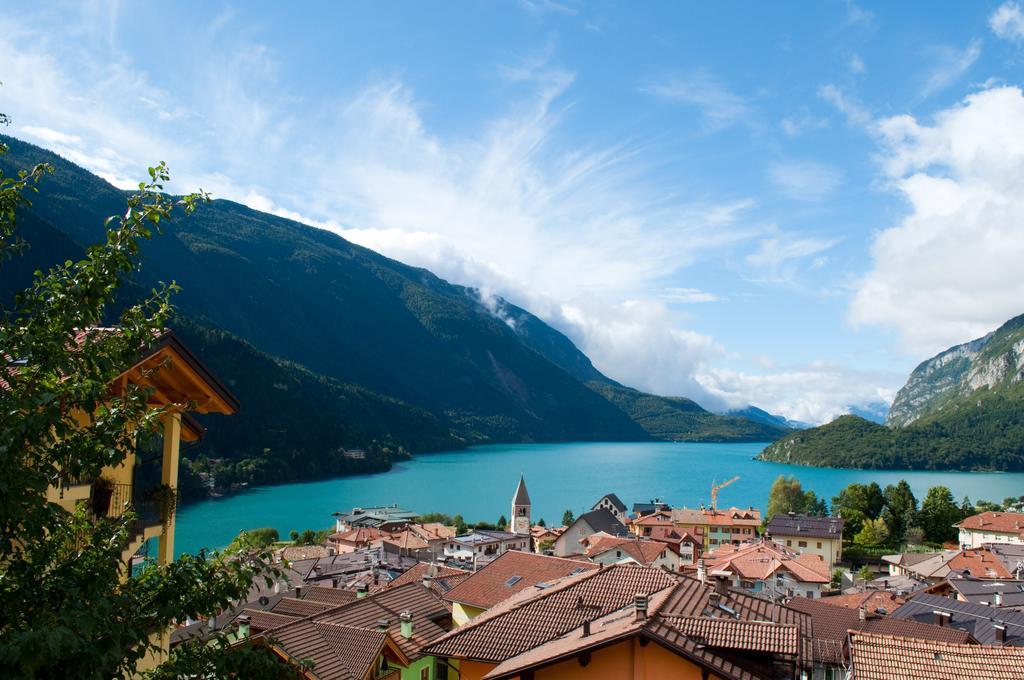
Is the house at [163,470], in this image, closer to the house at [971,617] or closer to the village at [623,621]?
the village at [623,621]

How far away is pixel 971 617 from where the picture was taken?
23.2 m

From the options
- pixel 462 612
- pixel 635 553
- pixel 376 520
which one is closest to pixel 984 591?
pixel 635 553

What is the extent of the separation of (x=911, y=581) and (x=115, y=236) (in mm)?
43479

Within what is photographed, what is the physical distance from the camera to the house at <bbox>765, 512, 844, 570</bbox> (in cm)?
5925

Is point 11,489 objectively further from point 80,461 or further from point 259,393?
point 259,393

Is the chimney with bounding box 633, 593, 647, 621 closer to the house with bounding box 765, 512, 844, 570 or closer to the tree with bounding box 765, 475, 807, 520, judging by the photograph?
the house with bounding box 765, 512, 844, 570

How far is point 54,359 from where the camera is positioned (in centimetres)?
390

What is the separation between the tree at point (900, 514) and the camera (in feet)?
226

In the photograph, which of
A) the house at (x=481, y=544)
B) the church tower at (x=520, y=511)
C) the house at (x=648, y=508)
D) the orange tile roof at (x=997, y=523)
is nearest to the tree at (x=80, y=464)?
the house at (x=481, y=544)

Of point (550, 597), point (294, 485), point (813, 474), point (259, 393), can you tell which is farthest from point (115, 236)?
point (813, 474)

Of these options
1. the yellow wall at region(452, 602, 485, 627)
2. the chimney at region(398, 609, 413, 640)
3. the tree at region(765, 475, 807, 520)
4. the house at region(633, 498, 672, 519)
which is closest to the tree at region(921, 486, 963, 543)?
the tree at region(765, 475, 807, 520)

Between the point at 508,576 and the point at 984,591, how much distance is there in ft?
69.0

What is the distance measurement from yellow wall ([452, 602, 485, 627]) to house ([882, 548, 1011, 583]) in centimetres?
2883

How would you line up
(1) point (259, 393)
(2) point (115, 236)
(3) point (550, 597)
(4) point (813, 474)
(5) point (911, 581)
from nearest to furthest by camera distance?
(2) point (115, 236) < (3) point (550, 597) < (5) point (911, 581) < (1) point (259, 393) < (4) point (813, 474)
